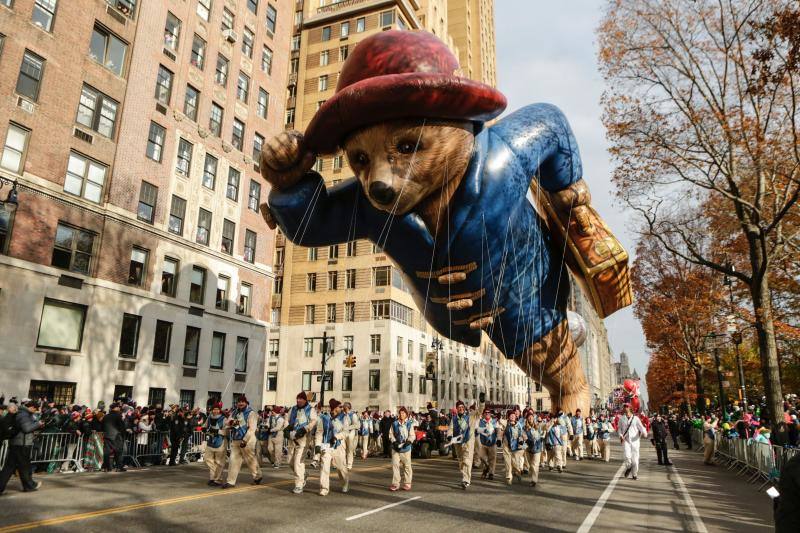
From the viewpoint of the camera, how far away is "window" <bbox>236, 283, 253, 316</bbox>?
27109 millimetres

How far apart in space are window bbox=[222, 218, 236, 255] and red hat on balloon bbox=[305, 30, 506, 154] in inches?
825

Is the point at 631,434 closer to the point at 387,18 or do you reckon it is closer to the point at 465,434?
the point at 465,434

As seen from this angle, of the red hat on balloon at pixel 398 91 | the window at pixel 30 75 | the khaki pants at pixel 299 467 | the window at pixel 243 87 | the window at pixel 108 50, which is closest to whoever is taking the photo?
the red hat on balloon at pixel 398 91

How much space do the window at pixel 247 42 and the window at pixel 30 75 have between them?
11794mm

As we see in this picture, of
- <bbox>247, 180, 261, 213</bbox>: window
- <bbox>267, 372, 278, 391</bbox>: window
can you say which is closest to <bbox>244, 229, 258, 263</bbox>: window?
<bbox>247, 180, 261, 213</bbox>: window

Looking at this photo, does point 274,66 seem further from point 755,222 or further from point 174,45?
point 755,222

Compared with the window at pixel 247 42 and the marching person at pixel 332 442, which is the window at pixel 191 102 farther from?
the marching person at pixel 332 442

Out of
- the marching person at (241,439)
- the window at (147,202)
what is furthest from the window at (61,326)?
the marching person at (241,439)

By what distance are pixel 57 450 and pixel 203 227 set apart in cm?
1355

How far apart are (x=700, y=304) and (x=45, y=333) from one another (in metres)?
27.7

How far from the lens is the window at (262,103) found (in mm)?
29719

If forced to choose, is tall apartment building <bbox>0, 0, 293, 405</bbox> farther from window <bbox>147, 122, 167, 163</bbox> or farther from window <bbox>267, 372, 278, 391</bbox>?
window <bbox>267, 372, 278, 391</bbox>

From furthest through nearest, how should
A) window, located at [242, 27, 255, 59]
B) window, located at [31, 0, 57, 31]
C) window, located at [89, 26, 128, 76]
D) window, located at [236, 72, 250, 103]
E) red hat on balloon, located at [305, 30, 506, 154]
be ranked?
1. window, located at [242, 27, 255, 59]
2. window, located at [236, 72, 250, 103]
3. window, located at [89, 26, 128, 76]
4. window, located at [31, 0, 57, 31]
5. red hat on balloon, located at [305, 30, 506, 154]

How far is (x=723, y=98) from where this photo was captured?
48.9 feet
